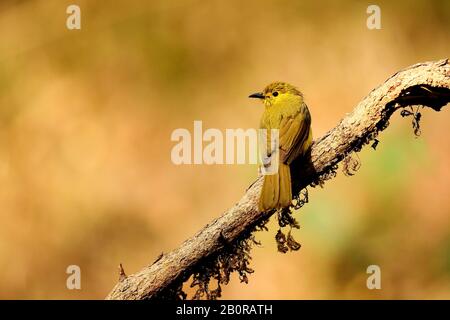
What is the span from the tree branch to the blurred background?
333 cm

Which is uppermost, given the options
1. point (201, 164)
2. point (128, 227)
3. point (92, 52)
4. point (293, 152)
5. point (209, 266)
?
point (92, 52)

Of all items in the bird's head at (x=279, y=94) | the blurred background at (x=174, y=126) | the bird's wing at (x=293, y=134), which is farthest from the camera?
the blurred background at (x=174, y=126)

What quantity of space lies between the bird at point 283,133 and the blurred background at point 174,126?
2.86 metres

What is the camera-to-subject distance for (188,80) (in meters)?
7.55

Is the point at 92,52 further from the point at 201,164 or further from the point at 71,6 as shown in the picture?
the point at 201,164

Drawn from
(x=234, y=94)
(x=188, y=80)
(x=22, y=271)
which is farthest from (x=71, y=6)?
(x=22, y=271)

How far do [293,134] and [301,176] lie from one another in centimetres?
21

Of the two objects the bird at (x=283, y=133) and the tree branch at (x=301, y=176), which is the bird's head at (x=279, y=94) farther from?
the tree branch at (x=301, y=176)

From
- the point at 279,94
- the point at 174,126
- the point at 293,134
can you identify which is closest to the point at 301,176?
the point at 293,134

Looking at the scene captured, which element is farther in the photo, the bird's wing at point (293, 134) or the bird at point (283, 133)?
the bird's wing at point (293, 134)

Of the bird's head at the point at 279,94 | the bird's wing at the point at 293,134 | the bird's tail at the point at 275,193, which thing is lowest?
the bird's tail at the point at 275,193

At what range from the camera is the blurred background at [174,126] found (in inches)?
273

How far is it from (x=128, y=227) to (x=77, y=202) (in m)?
0.63

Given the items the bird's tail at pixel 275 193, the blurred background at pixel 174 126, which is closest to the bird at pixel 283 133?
the bird's tail at pixel 275 193
